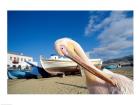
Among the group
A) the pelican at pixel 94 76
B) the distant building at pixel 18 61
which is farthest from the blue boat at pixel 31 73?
the pelican at pixel 94 76

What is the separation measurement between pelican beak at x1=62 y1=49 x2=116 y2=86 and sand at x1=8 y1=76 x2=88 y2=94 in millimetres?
123

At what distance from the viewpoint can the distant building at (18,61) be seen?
3.20 m

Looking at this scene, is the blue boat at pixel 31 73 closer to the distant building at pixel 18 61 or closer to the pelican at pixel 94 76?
the distant building at pixel 18 61

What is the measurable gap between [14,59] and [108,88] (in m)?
0.95

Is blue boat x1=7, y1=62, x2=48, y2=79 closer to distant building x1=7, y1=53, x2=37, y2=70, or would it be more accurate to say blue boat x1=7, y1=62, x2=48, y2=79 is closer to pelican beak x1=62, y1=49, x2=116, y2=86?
distant building x1=7, y1=53, x2=37, y2=70

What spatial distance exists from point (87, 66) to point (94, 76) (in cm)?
12

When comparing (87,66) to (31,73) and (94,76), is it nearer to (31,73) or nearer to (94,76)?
(94,76)

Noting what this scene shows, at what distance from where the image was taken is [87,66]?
3.20 metres

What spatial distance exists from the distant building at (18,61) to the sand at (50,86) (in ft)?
0.42

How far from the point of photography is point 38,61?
3.25 meters

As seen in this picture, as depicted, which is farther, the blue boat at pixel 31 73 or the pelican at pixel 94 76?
the blue boat at pixel 31 73
